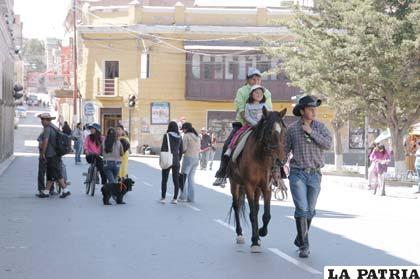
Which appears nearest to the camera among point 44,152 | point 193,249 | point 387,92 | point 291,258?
point 291,258

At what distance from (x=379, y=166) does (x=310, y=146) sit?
16999 millimetres

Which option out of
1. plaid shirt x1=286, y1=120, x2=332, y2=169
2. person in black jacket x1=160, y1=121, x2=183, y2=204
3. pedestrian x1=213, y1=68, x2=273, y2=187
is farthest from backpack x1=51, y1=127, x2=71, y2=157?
plaid shirt x1=286, y1=120, x2=332, y2=169

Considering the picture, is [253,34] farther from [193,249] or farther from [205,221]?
[193,249]

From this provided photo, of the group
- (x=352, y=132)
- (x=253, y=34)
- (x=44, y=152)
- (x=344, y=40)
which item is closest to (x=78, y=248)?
(x=44, y=152)

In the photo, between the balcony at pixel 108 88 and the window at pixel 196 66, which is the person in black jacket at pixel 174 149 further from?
the balcony at pixel 108 88

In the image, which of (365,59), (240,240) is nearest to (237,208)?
(240,240)

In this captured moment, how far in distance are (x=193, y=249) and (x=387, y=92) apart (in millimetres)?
20966

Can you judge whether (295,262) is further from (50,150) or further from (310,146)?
(50,150)

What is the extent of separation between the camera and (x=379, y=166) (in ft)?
89.7

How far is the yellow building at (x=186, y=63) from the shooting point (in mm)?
55188

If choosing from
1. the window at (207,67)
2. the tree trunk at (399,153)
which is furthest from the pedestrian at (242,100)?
the window at (207,67)

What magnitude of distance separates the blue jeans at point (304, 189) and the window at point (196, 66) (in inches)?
1766

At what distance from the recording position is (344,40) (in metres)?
31.3

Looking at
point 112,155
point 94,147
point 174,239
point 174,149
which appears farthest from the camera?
point 94,147
